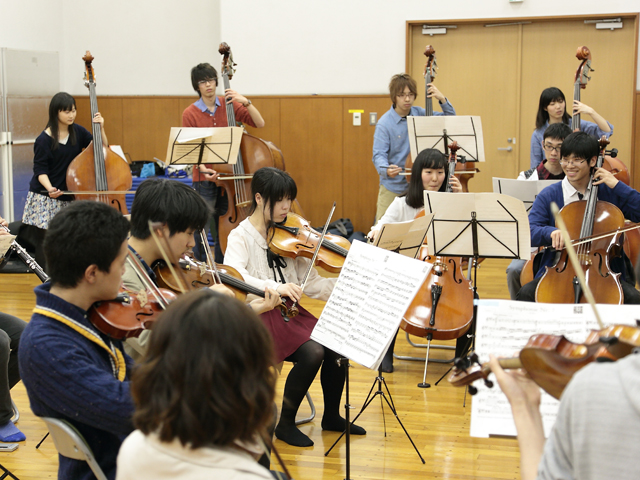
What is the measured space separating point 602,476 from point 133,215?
160 centimetres

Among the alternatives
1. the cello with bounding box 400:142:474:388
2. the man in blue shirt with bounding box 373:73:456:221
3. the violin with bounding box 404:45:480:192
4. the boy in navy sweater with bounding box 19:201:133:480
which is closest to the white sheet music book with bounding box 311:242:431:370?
the boy in navy sweater with bounding box 19:201:133:480

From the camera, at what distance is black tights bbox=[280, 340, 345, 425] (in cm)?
264

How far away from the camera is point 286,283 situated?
2.65m

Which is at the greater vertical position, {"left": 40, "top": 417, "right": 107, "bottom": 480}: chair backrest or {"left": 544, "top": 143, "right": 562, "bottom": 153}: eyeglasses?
{"left": 544, "top": 143, "right": 562, "bottom": 153}: eyeglasses

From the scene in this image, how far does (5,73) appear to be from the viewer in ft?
20.7

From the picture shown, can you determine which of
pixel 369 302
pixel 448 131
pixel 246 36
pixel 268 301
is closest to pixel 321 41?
pixel 246 36

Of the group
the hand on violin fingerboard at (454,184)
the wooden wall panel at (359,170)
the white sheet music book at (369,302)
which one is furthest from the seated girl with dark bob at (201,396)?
the wooden wall panel at (359,170)

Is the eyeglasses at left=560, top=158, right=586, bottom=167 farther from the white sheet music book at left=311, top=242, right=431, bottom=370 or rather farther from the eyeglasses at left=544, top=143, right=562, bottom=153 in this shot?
the white sheet music book at left=311, top=242, right=431, bottom=370

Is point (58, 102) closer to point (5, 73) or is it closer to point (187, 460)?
point (5, 73)

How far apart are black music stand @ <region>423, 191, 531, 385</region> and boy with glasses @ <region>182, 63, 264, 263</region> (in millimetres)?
2053

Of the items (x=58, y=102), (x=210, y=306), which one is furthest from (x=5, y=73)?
(x=210, y=306)

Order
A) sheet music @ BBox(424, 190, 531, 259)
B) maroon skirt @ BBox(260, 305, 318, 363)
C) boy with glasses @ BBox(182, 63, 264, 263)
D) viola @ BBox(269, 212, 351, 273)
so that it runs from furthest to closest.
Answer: boy with glasses @ BBox(182, 63, 264, 263) < sheet music @ BBox(424, 190, 531, 259) < viola @ BBox(269, 212, 351, 273) < maroon skirt @ BBox(260, 305, 318, 363)

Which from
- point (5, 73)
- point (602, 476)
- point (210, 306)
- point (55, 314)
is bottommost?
point (602, 476)

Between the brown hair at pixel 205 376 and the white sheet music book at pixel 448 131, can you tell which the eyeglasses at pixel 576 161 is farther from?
the brown hair at pixel 205 376
